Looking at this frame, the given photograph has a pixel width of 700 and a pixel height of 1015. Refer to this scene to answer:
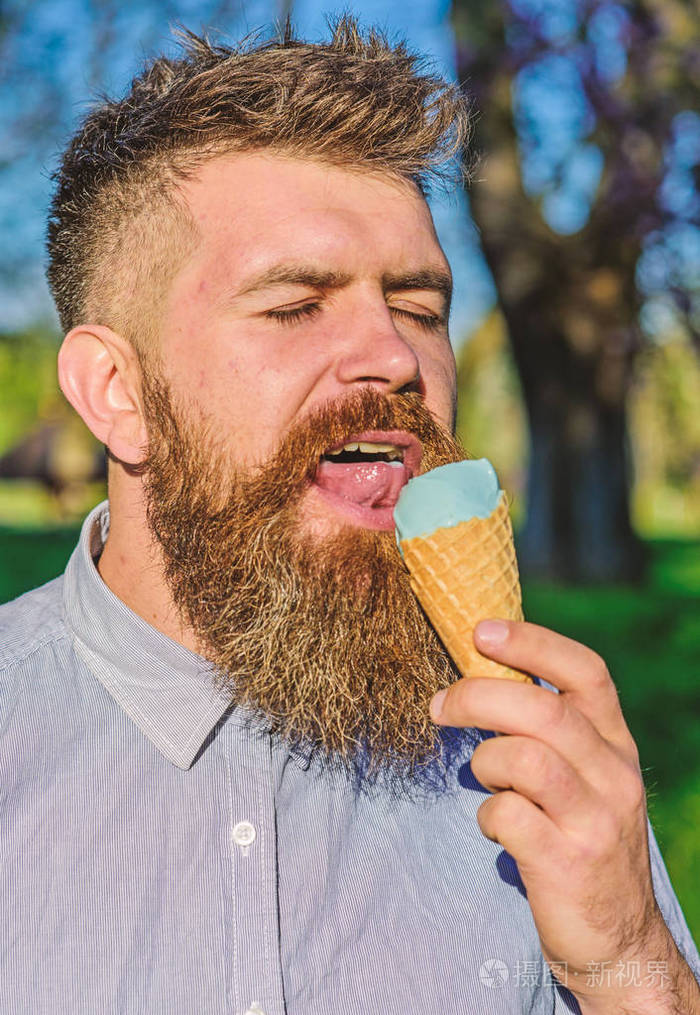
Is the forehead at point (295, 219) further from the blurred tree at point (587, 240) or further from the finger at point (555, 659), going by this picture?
the blurred tree at point (587, 240)

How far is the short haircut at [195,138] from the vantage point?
2.60 m

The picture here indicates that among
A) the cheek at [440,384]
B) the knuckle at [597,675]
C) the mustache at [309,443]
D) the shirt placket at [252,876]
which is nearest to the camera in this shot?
the knuckle at [597,675]

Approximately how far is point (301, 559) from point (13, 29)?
1184cm

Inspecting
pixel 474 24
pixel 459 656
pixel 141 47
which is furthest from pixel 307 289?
pixel 474 24

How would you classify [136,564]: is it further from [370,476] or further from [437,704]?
[437,704]

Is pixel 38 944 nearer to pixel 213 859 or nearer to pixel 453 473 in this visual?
pixel 213 859

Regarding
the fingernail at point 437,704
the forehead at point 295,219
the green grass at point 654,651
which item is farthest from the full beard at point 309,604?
the green grass at point 654,651

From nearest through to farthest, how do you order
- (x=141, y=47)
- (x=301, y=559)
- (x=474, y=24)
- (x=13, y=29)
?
(x=301, y=559)
(x=141, y=47)
(x=474, y=24)
(x=13, y=29)

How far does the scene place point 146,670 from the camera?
2395mm

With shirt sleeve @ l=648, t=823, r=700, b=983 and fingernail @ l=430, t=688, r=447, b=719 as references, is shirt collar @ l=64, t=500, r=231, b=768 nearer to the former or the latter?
fingernail @ l=430, t=688, r=447, b=719

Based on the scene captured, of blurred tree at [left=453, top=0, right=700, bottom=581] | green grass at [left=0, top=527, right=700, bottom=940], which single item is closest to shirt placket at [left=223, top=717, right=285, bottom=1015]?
green grass at [left=0, top=527, right=700, bottom=940]

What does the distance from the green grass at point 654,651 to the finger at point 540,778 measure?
8.09 feet

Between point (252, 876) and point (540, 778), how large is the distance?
72cm

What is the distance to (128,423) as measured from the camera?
106 inches
